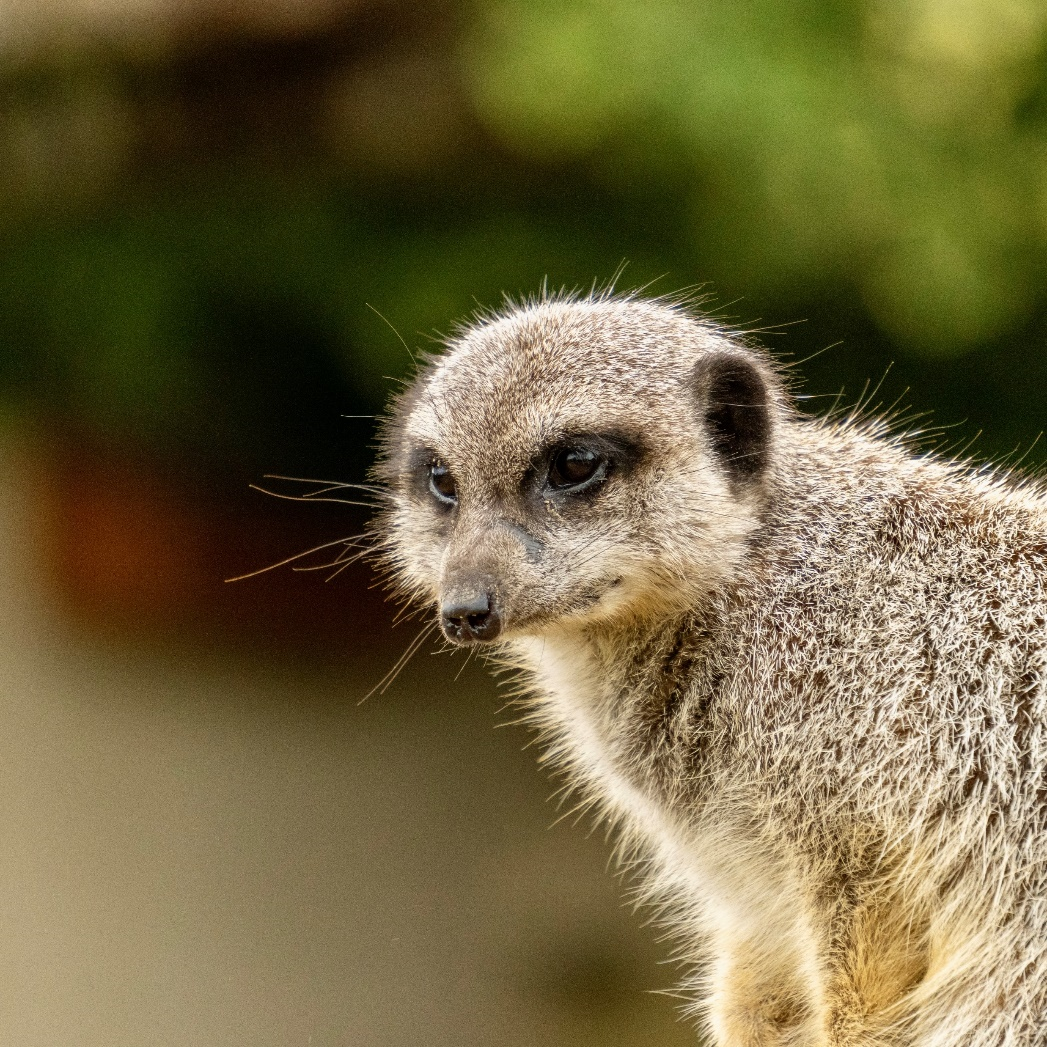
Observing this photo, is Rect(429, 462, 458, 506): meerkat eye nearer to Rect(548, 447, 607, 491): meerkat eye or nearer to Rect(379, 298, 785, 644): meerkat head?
Rect(379, 298, 785, 644): meerkat head

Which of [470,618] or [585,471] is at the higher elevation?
[585,471]

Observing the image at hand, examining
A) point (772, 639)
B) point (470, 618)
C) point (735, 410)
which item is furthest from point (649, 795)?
point (735, 410)

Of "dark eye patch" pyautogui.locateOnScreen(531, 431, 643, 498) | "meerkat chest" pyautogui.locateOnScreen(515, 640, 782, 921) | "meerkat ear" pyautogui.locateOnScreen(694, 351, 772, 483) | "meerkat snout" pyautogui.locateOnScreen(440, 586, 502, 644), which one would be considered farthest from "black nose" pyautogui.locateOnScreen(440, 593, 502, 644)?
"meerkat ear" pyautogui.locateOnScreen(694, 351, 772, 483)

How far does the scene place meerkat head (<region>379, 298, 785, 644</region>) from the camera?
2377 millimetres

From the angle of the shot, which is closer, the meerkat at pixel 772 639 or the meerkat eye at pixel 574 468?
the meerkat at pixel 772 639

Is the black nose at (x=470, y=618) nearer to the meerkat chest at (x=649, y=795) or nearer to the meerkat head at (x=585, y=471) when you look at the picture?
the meerkat head at (x=585, y=471)

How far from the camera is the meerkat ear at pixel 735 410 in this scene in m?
2.60

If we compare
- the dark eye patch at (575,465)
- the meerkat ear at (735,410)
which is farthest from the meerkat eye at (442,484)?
the meerkat ear at (735,410)

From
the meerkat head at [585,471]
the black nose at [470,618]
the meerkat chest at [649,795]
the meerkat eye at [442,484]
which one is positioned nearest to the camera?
the black nose at [470,618]

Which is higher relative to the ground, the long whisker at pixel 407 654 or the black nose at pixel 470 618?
the long whisker at pixel 407 654

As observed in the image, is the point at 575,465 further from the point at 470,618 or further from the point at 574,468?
the point at 470,618

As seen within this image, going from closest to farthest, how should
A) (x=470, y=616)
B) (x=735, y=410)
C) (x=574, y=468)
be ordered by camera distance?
(x=470, y=616) < (x=574, y=468) < (x=735, y=410)

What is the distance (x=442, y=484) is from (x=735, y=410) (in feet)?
1.77

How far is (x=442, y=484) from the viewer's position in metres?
2.64
